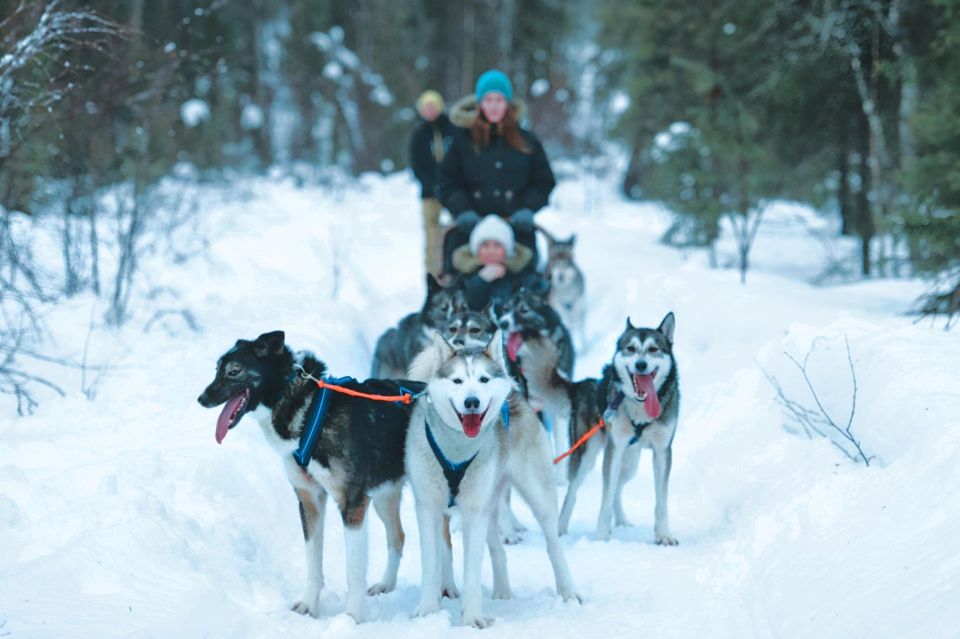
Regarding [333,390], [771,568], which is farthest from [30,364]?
[771,568]

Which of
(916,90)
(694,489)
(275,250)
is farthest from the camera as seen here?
(275,250)

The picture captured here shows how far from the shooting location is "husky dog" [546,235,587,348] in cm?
954

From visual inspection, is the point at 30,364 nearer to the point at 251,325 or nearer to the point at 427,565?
the point at 251,325

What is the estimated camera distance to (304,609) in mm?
3457

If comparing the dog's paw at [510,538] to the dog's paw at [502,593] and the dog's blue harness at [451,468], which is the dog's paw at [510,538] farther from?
the dog's blue harness at [451,468]

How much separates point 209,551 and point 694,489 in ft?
9.97

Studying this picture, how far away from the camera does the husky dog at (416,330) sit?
5.90 meters

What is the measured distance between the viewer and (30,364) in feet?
18.4

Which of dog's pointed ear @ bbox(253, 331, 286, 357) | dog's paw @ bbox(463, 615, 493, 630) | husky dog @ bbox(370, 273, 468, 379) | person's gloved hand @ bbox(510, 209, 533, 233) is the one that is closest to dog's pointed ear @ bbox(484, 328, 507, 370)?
dog's pointed ear @ bbox(253, 331, 286, 357)

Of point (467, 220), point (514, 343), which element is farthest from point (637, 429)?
point (467, 220)

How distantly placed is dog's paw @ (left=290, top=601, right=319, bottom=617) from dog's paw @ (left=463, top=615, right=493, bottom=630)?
624mm

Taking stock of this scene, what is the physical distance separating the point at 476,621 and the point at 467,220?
3864mm

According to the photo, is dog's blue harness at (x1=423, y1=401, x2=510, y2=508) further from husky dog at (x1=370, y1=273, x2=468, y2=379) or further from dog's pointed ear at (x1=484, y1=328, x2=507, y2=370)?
husky dog at (x1=370, y1=273, x2=468, y2=379)

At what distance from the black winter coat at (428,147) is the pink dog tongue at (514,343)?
162 inches
